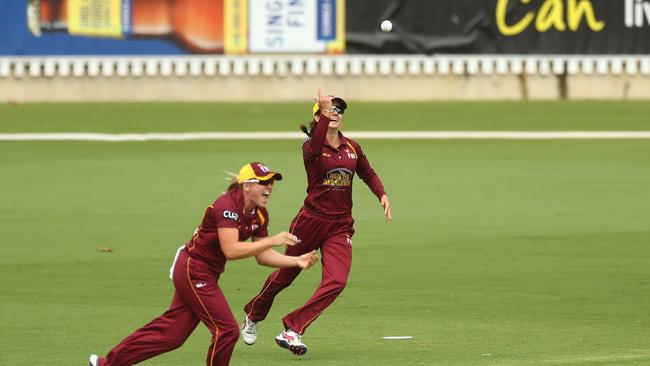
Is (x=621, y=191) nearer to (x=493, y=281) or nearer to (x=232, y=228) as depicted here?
(x=493, y=281)

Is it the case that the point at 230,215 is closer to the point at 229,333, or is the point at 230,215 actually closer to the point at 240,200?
the point at 240,200

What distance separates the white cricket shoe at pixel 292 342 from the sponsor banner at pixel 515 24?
25.1m

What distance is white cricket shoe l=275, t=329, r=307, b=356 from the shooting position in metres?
13.7

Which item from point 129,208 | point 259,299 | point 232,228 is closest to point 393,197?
point 129,208

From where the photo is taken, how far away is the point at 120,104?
3978 centimetres

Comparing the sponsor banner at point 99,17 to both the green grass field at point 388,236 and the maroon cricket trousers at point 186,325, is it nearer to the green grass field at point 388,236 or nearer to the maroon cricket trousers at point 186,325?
the green grass field at point 388,236

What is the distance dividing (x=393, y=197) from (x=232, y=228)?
1529 cm

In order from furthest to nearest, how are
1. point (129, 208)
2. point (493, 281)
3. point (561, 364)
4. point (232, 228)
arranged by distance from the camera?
point (129, 208) < point (493, 281) < point (561, 364) < point (232, 228)

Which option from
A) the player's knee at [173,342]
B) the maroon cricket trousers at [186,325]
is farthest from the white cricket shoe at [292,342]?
the player's knee at [173,342]

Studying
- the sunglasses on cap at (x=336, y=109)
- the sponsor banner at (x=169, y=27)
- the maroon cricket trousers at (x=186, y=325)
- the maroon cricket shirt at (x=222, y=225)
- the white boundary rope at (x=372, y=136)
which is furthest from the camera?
the sponsor banner at (x=169, y=27)

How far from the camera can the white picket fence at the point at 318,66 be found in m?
38.8

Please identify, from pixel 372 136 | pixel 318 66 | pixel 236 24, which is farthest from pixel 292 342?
pixel 318 66

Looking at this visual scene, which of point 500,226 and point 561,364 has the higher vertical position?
point 561,364

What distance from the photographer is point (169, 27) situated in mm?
39000
